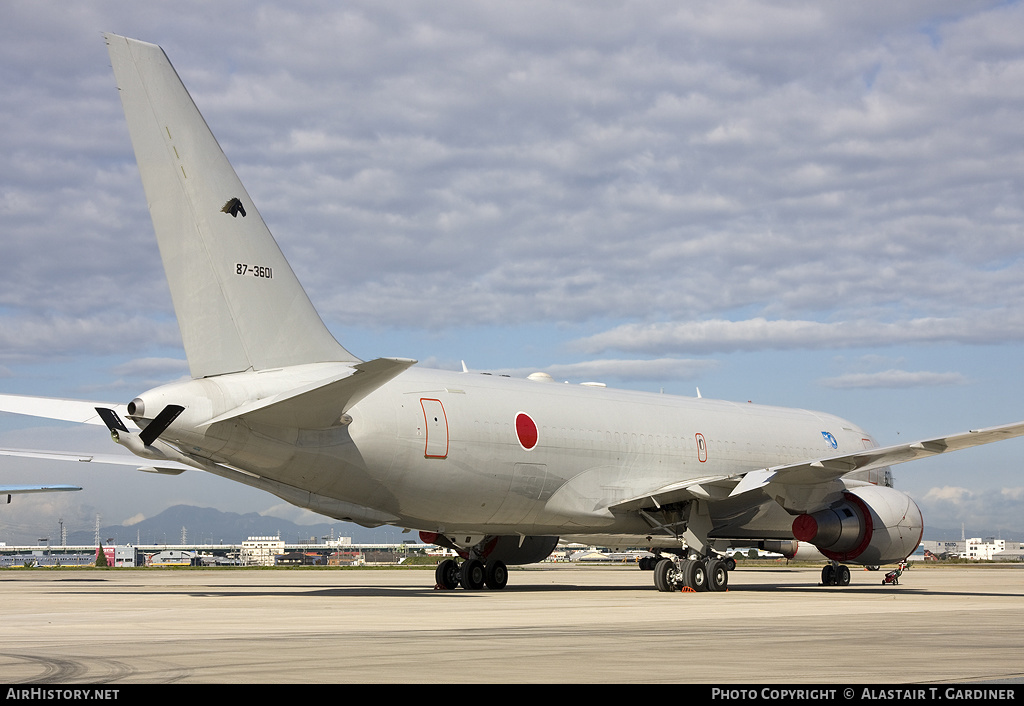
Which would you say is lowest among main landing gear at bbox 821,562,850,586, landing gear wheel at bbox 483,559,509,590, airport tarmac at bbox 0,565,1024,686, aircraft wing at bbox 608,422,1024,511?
main landing gear at bbox 821,562,850,586

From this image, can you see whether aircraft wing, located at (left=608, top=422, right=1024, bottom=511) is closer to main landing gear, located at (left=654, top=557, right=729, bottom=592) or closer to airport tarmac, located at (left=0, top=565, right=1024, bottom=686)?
main landing gear, located at (left=654, top=557, right=729, bottom=592)

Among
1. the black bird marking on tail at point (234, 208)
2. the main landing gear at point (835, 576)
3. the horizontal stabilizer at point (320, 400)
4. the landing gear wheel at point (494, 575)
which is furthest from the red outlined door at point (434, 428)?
the main landing gear at point (835, 576)

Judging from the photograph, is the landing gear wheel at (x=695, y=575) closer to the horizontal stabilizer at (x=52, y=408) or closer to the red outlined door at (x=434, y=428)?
the red outlined door at (x=434, y=428)

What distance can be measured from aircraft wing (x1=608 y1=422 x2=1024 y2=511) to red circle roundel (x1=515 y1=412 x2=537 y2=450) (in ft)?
10.2

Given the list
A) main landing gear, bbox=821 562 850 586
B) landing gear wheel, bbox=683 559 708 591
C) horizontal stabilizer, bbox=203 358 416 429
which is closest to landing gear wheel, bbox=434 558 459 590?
landing gear wheel, bbox=683 559 708 591

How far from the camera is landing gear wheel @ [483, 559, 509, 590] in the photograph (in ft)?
83.4

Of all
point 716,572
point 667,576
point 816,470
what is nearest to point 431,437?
point 667,576

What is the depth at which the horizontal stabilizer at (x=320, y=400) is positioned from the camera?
16484 mm

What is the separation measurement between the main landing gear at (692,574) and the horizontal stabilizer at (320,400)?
9.00 meters

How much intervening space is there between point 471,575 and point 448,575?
0.55 metres

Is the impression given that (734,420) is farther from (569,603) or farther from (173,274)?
(173,274)

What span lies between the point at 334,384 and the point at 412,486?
14.1ft

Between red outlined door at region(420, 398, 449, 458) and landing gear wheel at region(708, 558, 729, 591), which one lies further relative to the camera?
landing gear wheel at region(708, 558, 729, 591)
